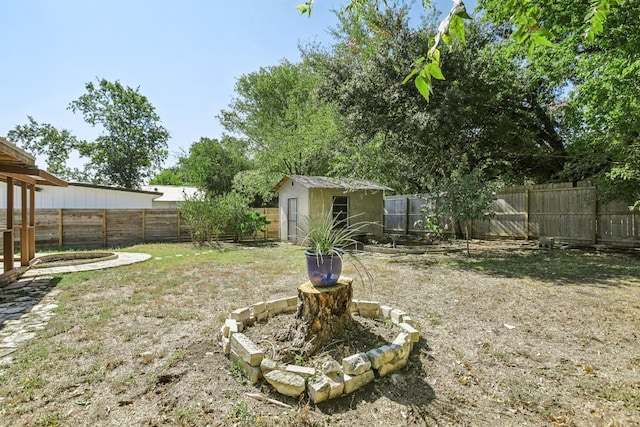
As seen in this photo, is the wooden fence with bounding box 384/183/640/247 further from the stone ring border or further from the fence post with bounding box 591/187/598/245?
the stone ring border

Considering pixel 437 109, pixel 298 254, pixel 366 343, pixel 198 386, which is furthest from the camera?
pixel 298 254

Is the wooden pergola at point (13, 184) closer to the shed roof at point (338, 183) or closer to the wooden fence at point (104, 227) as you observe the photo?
the wooden fence at point (104, 227)

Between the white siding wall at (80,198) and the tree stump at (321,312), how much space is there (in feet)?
42.7

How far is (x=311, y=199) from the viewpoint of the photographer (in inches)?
474

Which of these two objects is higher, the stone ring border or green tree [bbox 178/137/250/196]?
green tree [bbox 178/137/250/196]

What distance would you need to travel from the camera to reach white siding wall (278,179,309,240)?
12.2 meters

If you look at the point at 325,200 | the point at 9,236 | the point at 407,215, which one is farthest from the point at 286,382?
the point at 407,215

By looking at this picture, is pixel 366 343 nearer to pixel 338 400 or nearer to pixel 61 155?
pixel 338 400

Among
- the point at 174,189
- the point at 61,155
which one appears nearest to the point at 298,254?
the point at 174,189

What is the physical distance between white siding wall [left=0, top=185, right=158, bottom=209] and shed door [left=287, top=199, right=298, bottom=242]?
277 inches

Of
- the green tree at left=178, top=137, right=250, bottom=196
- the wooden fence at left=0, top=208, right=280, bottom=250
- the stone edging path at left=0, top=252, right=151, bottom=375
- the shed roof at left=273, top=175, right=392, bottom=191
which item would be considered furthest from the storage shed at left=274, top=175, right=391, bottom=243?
the green tree at left=178, top=137, right=250, bottom=196

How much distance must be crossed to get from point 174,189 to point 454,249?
19.2 meters

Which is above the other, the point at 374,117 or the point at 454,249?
the point at 374,117

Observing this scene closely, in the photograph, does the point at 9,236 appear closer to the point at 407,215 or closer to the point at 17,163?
the point at 17,163
